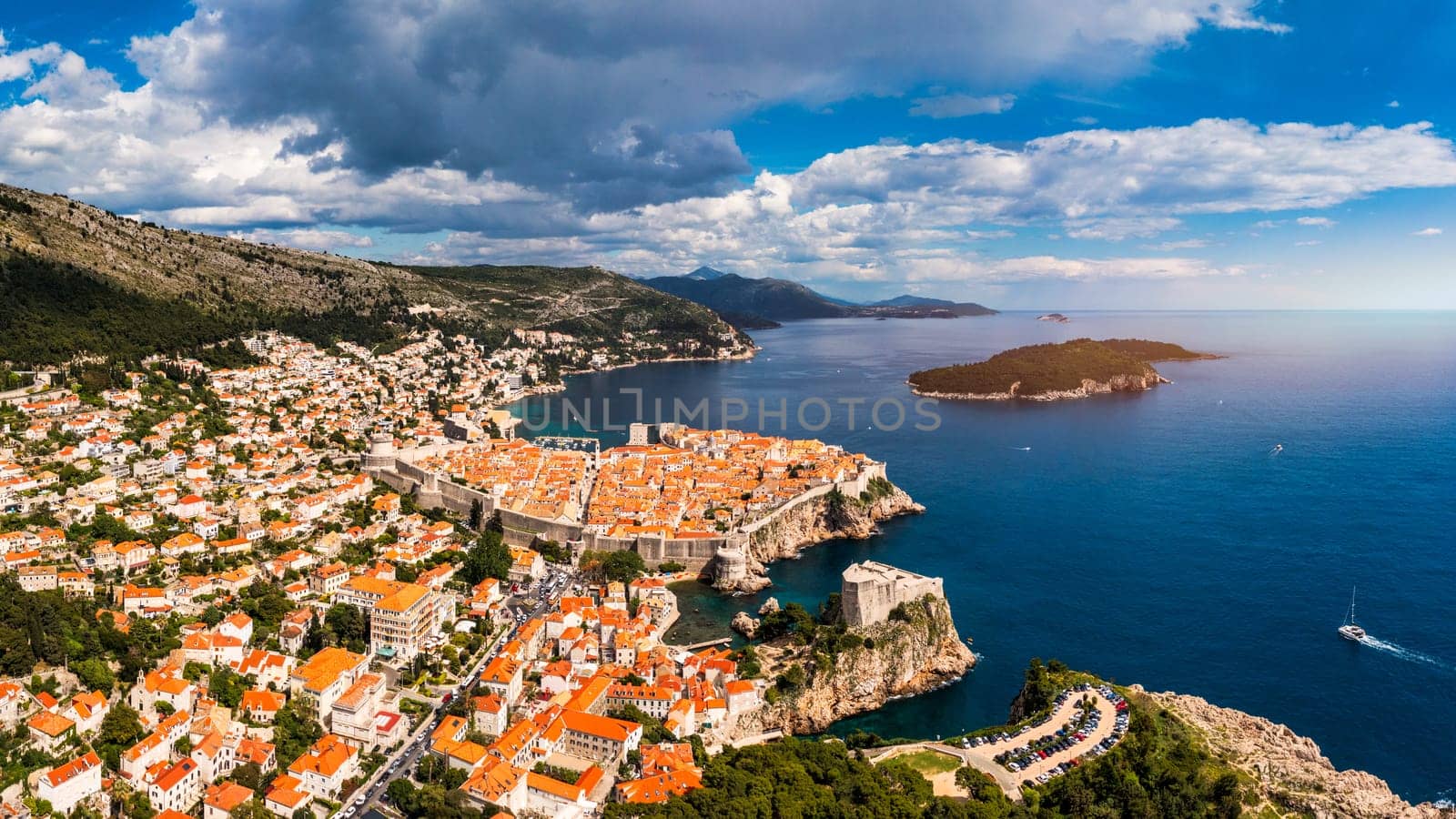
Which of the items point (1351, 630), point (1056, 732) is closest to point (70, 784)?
point (1056, 732)

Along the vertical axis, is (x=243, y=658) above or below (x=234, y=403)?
below

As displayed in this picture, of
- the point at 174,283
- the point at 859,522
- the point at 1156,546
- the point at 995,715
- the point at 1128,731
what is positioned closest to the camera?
the point at 1128,731

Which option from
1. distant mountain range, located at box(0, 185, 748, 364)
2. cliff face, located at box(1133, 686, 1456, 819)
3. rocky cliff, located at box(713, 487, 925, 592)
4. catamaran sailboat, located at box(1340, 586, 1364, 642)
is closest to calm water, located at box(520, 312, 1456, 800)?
catamaran sailboat, located at box(1340, 586, 1364, 642)

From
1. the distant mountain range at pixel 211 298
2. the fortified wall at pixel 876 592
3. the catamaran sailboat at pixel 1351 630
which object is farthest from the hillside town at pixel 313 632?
the catamaran sailboat at pixel 1351 630

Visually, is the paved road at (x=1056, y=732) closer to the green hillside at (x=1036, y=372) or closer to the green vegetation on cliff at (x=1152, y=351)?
the green hillside at (x=1036, y=372)

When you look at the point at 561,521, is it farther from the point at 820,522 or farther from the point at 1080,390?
the point at 1080,390

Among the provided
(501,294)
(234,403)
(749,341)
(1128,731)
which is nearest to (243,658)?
(1128,731)

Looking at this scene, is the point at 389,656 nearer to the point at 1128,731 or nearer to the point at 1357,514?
the point at 1128,731

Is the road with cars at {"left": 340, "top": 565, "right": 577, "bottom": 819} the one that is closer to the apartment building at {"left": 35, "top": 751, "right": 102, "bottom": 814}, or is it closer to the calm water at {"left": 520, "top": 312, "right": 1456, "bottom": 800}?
the apartment building at {"left": 35, "top": 751, "right": 102, "bottom": 814}
